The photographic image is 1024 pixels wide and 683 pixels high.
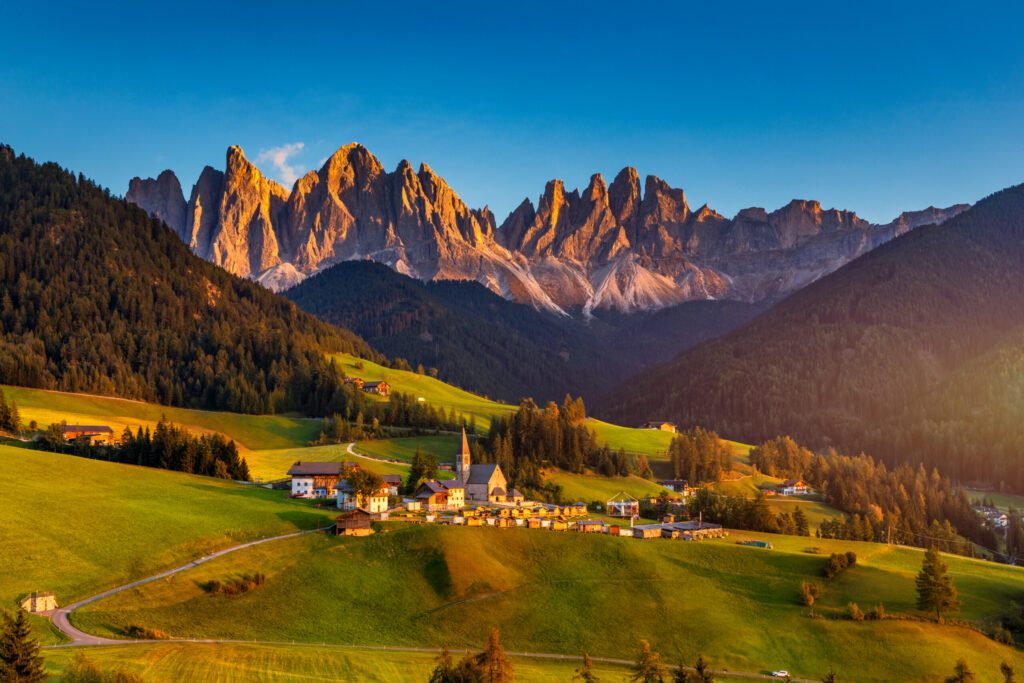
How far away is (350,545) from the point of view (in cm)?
8625

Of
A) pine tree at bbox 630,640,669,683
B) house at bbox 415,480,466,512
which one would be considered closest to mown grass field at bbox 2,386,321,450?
house at bbox 415,480,466,512

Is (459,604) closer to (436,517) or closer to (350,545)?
(350,545)

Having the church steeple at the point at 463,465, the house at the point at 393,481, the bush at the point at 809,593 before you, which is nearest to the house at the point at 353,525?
the house at the point at 393,481

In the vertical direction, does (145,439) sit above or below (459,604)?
above

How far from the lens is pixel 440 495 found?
111m

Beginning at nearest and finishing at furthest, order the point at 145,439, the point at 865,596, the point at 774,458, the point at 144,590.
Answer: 1. the point at 144,590
2. the point at 865,596
3. the point at 145,439
4. the point at 774,458

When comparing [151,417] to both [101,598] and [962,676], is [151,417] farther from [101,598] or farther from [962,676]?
[962,676]

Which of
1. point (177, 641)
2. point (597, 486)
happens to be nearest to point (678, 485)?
point (597, 486)

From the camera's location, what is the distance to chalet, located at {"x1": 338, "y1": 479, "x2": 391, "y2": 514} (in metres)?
101

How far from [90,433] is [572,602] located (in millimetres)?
89788

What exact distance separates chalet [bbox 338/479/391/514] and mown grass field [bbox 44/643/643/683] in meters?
35.0

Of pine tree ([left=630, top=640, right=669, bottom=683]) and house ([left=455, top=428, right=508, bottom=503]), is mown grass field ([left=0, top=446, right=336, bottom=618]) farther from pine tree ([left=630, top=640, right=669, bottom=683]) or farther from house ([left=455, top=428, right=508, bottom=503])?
pine tree ([left=630, top=640, right=669, bottom=683])

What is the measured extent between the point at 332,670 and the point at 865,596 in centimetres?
5498

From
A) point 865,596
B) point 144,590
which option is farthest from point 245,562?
point 865,596
